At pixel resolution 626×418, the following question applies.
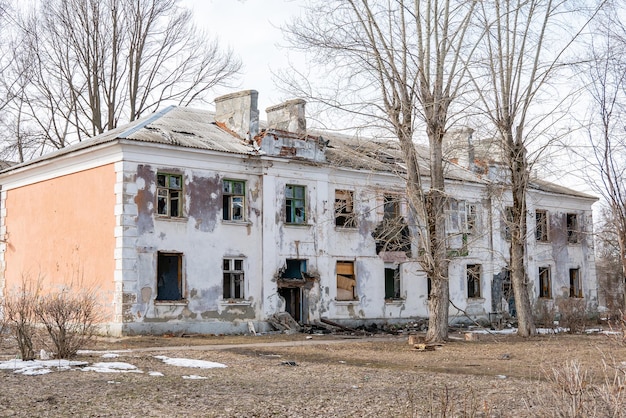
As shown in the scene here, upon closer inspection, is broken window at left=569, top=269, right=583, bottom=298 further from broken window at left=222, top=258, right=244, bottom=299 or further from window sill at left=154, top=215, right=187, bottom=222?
window sill at left=154, top=215, right=187, bottom=222

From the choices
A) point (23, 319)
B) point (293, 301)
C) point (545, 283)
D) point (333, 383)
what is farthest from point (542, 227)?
point (23, 319)

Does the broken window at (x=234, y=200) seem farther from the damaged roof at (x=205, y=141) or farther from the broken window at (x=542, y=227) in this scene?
the broken window at (x=542, y=227)

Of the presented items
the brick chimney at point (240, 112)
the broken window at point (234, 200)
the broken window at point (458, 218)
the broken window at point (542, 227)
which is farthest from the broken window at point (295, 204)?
the broken window at point (542, 227)

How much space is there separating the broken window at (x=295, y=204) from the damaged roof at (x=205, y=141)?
1.55m

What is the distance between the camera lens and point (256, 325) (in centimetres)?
2458

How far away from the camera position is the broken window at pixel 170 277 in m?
23.4

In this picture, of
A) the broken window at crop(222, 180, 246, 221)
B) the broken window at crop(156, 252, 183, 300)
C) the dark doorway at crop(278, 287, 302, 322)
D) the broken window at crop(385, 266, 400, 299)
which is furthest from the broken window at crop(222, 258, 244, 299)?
the broken window at crop(385, 266, 400, 299)

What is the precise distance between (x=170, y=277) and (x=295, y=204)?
5.12m

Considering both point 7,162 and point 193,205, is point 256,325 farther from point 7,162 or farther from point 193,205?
point 7,162

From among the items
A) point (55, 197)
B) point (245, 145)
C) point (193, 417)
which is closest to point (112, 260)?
point (55, 197)

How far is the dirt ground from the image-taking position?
8.59m

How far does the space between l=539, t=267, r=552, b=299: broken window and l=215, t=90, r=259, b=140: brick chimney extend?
16.4 metres

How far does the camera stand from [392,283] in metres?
29.4

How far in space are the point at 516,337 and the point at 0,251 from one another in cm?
1824
